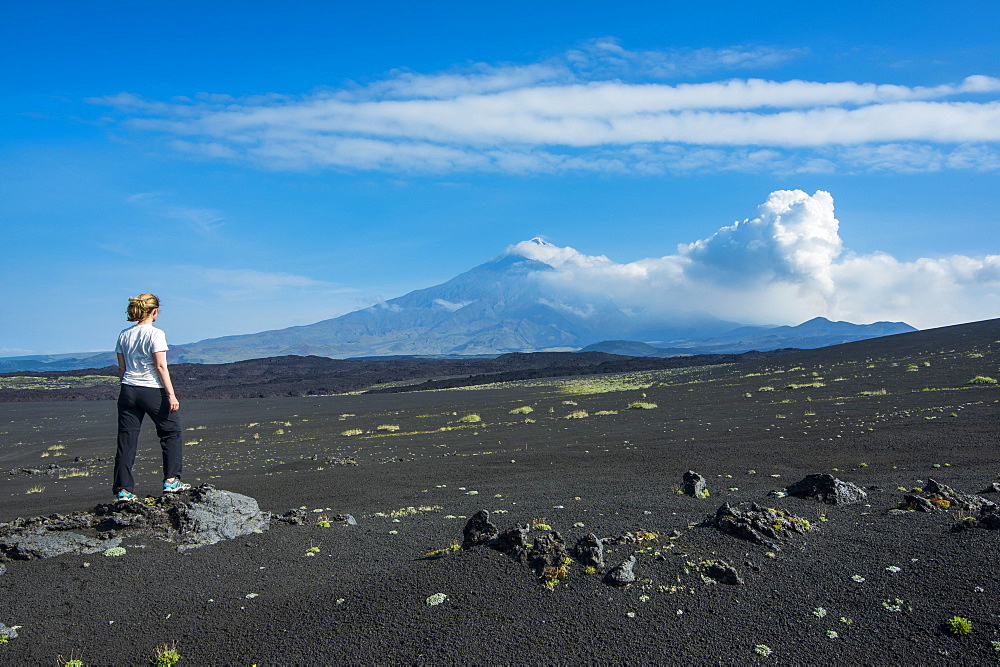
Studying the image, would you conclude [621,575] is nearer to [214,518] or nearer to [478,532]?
[478,532]

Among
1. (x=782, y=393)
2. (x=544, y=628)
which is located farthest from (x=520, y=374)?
(x=544, y=628)

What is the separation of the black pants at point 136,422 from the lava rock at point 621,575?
18.4 feet

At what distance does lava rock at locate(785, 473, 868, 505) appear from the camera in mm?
7918

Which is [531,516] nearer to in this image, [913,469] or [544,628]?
[544,628]

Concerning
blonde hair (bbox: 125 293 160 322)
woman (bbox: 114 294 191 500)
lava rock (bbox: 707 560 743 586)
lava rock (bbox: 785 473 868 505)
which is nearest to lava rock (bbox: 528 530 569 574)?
lava rock (bbox: 707 560 743 586)

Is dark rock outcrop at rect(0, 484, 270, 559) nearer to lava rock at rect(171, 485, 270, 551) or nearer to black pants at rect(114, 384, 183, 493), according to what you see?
lava rock at rect(171, 485, 270, 551)

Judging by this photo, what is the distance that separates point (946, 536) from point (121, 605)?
8.30 metres

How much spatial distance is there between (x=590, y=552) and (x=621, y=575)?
456 mm

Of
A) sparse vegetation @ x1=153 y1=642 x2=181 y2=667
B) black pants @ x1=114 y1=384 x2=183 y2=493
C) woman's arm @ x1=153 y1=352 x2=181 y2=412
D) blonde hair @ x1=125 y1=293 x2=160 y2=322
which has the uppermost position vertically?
blonde hair @ x1=125 y1=293 x2=160 y2=322

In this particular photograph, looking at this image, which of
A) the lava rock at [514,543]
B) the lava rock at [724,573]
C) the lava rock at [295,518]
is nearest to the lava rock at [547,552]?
the lava rock at [514,543]

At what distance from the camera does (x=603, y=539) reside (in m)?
6.48

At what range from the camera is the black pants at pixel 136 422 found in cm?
735

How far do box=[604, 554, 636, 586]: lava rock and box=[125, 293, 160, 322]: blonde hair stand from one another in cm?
649

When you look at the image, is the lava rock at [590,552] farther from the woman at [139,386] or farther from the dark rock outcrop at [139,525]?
the woman at [139,386]
